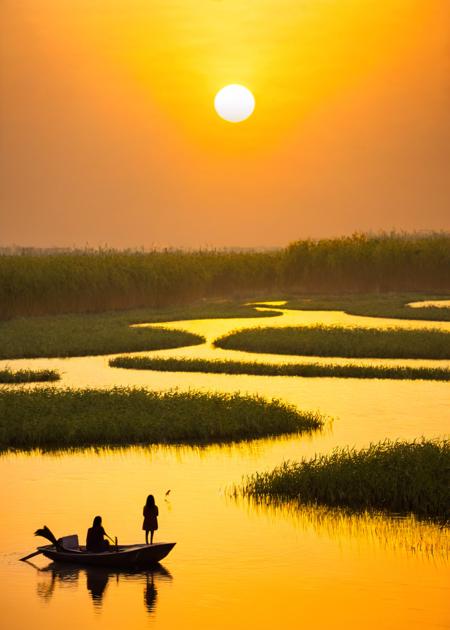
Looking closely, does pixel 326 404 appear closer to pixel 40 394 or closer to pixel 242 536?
pixel 40 394

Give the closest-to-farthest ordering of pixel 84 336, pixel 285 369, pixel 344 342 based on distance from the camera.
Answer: pixel 285 369, pixel 344 342, pixel 84 336

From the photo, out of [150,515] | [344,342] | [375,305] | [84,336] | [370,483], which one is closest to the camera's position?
[150,515]

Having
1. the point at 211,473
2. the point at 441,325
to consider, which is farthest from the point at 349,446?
the point at 441,325

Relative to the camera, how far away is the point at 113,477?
1830cm

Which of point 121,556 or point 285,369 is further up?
point 285,369

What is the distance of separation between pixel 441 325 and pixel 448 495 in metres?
32.5

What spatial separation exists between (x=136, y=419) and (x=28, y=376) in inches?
363

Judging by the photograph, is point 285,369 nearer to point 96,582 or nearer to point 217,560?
point 217,560

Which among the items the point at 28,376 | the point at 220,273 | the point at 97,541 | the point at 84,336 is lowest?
the point at 97,541

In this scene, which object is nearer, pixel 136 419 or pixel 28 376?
pixel 136 419

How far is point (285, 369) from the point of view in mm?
32656

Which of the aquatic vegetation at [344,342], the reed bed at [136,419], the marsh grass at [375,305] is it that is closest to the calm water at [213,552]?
the reed bed at [136,419]

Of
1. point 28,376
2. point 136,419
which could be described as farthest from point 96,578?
point 28,376

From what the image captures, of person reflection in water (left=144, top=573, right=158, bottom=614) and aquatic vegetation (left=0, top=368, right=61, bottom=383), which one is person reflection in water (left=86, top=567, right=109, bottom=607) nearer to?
person reflection in water (left=144, top=573, right=158, bottom=614)
